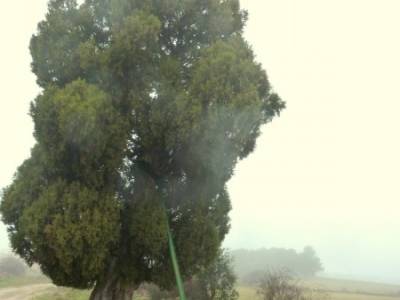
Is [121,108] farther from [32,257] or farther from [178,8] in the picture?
[32,257]

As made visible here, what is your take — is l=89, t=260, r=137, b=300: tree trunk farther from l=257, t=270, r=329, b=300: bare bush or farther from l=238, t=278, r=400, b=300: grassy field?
l=238, t=278, r=400, b=300: grassy field

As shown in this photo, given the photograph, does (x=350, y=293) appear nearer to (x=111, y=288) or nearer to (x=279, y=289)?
(x=279, y=289)

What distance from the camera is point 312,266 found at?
101438 mm

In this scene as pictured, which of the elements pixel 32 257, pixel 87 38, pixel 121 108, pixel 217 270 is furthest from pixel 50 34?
pixel 217 270

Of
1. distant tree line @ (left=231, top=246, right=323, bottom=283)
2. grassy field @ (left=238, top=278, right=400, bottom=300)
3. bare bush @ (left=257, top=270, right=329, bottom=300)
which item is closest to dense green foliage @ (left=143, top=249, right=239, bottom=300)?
bare bush @ (left=257, top=270, right=329, bottom=300)

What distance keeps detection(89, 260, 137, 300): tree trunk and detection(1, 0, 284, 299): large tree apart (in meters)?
0.03

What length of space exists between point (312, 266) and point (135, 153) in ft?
319

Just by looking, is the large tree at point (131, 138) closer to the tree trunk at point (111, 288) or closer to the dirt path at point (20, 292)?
the tree trunk at point (111, 288)

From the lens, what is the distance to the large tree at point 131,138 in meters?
10.5

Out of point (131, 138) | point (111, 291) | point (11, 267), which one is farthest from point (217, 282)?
point (11, 267)

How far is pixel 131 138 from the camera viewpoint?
477 inches

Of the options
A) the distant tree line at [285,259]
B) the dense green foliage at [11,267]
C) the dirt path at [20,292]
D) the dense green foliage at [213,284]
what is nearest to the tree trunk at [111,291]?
the dense green foliage at [213,284]

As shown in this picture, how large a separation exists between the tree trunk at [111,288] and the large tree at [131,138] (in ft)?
0.09

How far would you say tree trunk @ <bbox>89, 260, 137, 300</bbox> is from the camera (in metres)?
12.0
